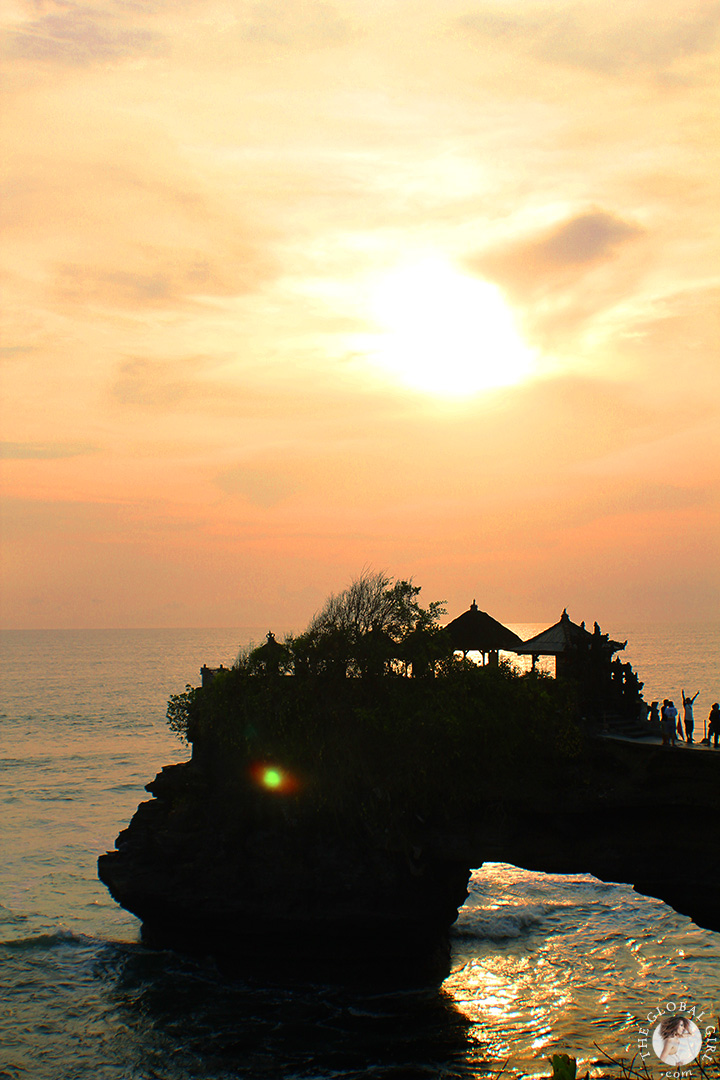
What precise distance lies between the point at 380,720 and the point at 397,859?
4.11 metres

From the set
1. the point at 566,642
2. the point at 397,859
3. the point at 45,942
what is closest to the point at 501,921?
the point at 397,859

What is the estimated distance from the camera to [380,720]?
77.3 ft

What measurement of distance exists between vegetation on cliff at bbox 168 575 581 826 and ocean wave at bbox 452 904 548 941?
7.96m

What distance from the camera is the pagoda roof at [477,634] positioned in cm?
2800

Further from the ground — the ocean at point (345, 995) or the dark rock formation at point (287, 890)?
the dark rock formation at point (287, 890)

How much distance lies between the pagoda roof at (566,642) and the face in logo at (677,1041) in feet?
35.1

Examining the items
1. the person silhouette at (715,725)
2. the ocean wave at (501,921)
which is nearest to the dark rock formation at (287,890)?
the ocean wave at (501,921)

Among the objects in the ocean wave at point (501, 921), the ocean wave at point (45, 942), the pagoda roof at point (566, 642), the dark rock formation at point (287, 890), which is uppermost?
the pagoda roof at point (566, 642)

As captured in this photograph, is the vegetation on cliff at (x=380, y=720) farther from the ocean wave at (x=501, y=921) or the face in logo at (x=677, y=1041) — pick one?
the ocean wave at (x=501, y=921)

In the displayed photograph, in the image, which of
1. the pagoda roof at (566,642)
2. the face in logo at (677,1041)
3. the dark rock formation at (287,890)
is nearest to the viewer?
the face in logo at (677,1041)

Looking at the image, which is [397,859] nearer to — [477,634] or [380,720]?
[380,720]

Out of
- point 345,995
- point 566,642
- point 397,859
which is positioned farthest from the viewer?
point 566,642

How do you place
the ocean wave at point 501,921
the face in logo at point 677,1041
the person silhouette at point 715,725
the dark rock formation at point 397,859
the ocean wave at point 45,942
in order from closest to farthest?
the face in logo at point 677,1041
the dark rock formation at point 397,859
the person silhouette at point 715,725
the ocean wave at point 45,942
the ocean wave at point 501,921

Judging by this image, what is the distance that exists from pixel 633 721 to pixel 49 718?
246ft
